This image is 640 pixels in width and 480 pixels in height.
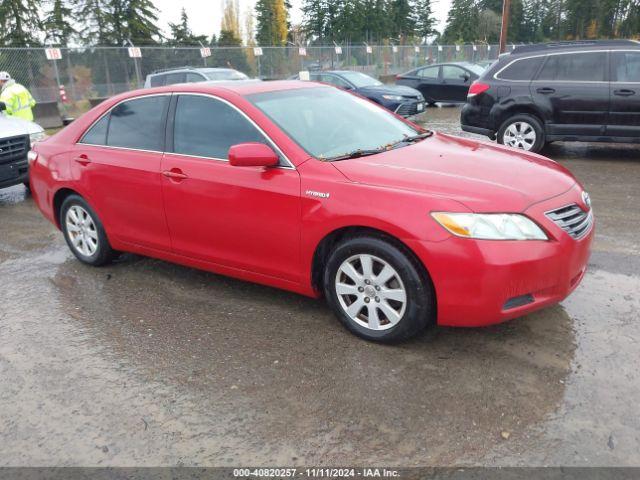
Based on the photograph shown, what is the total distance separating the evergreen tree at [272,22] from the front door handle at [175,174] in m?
67.8

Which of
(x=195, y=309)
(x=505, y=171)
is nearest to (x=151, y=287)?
(x=195, y=309)

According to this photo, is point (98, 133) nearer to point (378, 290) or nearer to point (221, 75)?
point (378, 290)

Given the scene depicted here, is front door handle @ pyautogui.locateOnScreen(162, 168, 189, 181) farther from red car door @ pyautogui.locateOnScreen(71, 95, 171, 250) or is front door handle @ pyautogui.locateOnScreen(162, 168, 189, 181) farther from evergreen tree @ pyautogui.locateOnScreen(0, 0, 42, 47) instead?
evergreen tree @ pyautogui.locateOnScreen(0, 0, 42, 47)

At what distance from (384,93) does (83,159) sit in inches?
418

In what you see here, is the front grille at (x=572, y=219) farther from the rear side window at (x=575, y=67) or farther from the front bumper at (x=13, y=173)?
the front bumper at (x=13, y=173)

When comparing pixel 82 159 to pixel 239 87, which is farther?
pixel 82 159

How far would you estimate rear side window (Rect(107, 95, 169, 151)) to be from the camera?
4.51 m

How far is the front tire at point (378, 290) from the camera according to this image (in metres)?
3.36

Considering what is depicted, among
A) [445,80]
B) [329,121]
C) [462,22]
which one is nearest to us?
[329,121]

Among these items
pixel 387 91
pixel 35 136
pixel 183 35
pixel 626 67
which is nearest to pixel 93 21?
pixel 183 35

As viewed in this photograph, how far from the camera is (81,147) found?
501 centimetres

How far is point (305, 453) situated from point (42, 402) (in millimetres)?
1594

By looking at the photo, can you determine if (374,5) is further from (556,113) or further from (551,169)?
(551,169)

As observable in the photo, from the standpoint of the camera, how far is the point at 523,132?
9.27m
